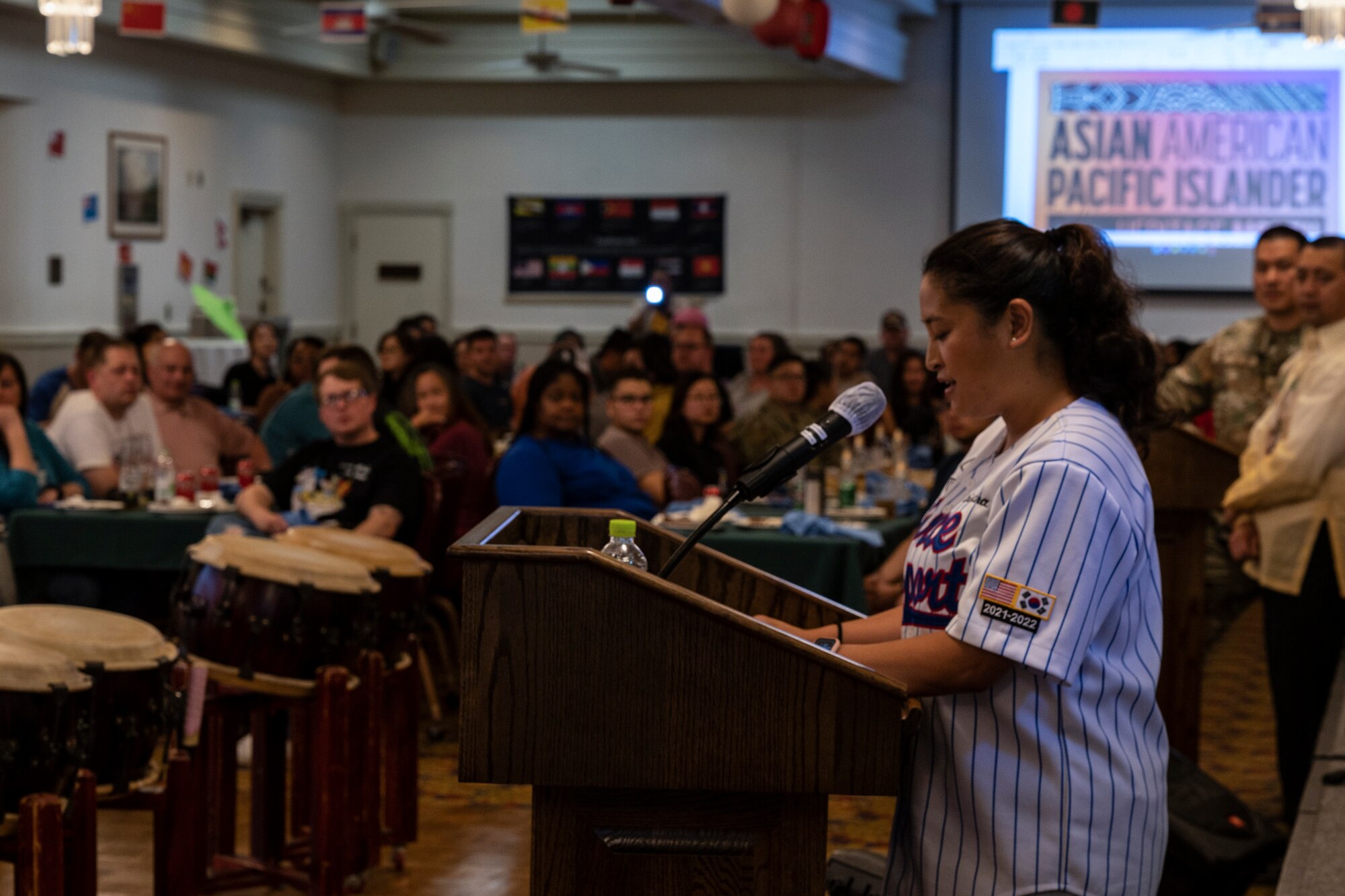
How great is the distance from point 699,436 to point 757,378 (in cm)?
249

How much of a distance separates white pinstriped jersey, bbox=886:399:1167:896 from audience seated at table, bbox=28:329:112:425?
237 inches

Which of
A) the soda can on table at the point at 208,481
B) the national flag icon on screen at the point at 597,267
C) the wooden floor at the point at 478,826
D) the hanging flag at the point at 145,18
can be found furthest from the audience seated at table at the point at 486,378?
the national flag icon on screen at the point at 597,267

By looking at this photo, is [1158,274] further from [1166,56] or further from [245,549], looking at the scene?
[245,549]

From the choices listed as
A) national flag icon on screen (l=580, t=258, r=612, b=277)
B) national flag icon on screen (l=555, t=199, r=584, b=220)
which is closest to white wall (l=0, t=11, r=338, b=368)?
national flag icon on screen (l=555, t=199, r=584, b=220)

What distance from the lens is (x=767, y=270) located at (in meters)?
14.6

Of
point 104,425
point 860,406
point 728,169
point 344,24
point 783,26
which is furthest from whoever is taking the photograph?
point 728,169

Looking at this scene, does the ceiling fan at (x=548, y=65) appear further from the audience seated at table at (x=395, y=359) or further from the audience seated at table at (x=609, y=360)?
the audience seated at table at (x=395, y=359)

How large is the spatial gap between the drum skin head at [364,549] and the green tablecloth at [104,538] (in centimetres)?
159

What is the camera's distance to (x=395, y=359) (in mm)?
8547

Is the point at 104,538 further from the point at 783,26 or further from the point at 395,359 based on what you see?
the point at 783,26

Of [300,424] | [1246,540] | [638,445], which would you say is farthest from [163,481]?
[1246,540]

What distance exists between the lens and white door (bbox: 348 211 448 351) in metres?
15.2

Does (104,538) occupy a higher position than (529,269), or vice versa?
(529,269)

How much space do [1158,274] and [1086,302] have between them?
12597mm
